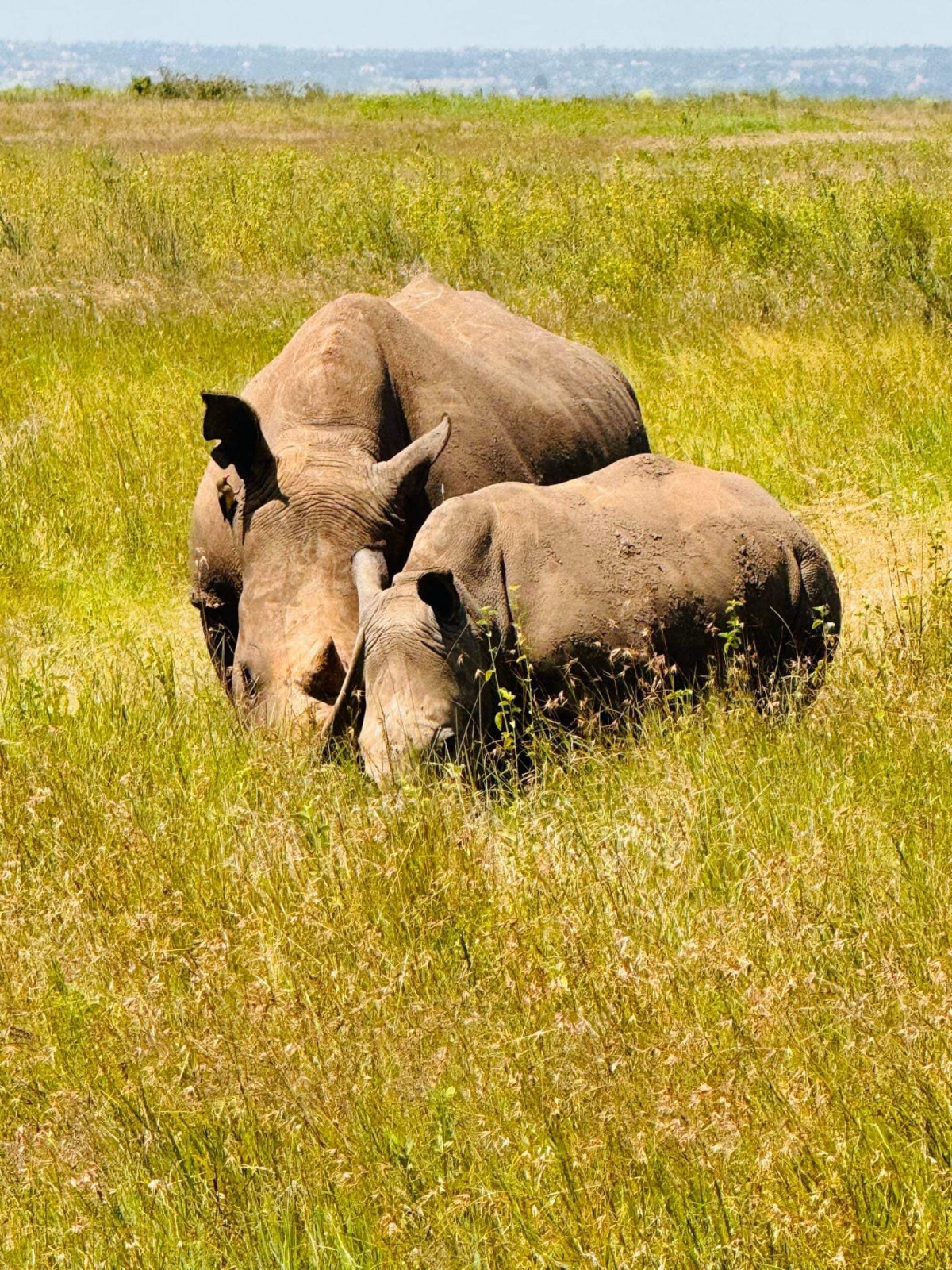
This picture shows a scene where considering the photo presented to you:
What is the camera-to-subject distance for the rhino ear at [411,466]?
663 cm

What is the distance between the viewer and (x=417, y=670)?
5.62 metres

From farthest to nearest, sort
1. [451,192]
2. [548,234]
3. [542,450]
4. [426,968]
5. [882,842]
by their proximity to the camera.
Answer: [451,192] → [548,234] → [542,450] → [882,842] → [426,968]

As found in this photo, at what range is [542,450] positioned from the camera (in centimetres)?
840

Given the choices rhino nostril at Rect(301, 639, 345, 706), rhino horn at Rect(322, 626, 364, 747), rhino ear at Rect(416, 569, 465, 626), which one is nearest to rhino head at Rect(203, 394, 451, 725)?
rhino nostril at Rect(301, 639, 345, 706)

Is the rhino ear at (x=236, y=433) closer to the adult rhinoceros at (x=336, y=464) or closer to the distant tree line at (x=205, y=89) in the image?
the adult rhinoceros at (x=336, y=464)

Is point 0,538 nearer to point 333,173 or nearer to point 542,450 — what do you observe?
point 542,450

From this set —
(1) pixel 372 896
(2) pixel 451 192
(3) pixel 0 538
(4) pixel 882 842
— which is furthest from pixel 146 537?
(2) pixel 451 192

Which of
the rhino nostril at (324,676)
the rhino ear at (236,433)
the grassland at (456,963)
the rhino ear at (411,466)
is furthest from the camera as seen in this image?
the rhino ear at (411,466)

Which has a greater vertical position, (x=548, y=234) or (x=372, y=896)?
(x=548, y=234)

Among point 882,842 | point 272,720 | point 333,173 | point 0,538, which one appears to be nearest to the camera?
point 882,842

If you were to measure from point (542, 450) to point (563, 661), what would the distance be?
239cm

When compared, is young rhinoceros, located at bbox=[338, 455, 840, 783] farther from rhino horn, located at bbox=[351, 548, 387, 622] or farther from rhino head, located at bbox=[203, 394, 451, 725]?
rhino head, located at bbox=[203, 394, 451, 725]

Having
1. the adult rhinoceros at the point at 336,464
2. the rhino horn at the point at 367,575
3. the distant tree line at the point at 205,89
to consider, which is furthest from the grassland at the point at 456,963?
the distant tree line at the point at 205,89

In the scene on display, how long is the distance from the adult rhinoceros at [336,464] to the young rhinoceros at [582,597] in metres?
0.28
